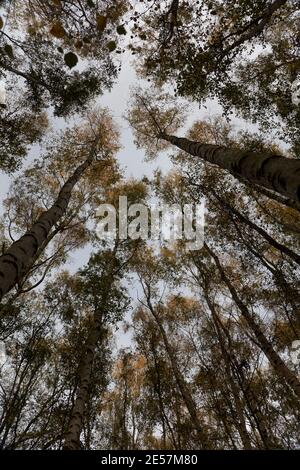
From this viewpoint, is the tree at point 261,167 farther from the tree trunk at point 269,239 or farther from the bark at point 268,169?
the tree trunk at point 269,239

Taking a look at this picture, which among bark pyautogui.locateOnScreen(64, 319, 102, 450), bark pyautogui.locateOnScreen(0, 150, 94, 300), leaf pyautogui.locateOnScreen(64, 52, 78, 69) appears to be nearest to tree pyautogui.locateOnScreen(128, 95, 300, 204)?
leaf pyautogui.locateOnScreen(64, 52, 78, 69)

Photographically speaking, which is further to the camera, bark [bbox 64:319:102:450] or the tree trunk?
bark [bbox 64:319:102:450]

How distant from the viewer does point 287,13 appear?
1067cm

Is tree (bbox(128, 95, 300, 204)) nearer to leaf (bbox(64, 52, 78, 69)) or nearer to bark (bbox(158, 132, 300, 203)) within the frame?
bark (bbox(158, 132, 300, 203))

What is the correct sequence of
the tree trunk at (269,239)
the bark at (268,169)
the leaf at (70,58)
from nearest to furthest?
the leaf at (70,58) → the bark at (268,169) → the tree trunk at (269,239)

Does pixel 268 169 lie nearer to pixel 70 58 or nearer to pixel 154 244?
pixel 70 58

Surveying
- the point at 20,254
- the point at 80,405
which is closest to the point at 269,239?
the point at 20,254

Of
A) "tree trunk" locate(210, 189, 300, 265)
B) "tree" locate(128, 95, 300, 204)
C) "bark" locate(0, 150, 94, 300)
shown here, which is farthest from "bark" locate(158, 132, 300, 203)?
"tree trunk" locate(210, 189, 300, 265)

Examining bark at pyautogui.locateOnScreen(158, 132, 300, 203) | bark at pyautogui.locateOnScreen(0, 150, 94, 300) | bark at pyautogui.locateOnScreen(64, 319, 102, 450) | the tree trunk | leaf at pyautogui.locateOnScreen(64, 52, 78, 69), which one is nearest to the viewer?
leaf at pyautogui.locateOnScreen(64, 52, 78, 69)

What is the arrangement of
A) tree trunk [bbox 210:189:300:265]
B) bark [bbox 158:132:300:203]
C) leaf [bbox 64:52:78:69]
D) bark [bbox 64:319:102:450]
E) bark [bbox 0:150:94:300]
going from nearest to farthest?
leaf [bbox 64:52:78:69] → bark [bbox 158:132:300:203] → bark [bbox 0:150:94:300] → tree trunk [bbox 210:189:300:265] → bark [bbox 64:319:102:450]

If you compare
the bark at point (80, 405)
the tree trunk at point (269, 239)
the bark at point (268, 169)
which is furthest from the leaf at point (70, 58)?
the bark at point (80, 405)

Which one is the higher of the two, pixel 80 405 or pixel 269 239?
pixel 269 239

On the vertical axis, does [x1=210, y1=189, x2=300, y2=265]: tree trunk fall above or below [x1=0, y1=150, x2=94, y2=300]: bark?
above

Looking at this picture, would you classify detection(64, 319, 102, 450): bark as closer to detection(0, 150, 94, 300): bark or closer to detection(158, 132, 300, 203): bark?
detection(0, 150, 94, 300): bark
